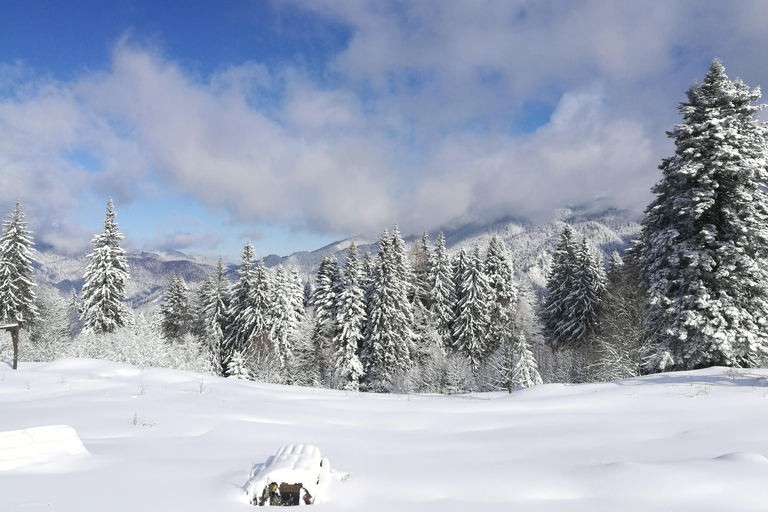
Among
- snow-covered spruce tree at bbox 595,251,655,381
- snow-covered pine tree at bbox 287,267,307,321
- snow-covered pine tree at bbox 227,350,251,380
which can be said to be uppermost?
snow-covered pine tree at bbox 287,267,307,321

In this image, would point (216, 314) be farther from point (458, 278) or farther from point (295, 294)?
point (458, 278)

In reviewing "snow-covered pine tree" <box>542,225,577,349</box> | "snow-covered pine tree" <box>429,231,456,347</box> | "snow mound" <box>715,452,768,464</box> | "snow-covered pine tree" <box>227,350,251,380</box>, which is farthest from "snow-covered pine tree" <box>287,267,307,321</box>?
"snow mound" <box>715,452,768,464</box>

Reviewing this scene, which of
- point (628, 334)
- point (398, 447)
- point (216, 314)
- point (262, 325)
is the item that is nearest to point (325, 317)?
point (262, 325)

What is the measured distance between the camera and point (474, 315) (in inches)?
1570

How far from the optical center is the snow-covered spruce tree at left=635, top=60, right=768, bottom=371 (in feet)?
48.6

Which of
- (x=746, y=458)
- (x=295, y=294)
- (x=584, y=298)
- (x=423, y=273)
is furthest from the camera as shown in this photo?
(x=295, y=294)

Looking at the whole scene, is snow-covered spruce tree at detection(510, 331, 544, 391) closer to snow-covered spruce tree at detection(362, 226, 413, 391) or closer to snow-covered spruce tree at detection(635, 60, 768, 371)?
snow-covered spruce tree at detection(362, 226, 413, 391)

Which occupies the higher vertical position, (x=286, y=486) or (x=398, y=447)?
(x=286, y=486)

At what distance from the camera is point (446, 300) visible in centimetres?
4212

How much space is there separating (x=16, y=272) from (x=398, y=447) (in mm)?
37529

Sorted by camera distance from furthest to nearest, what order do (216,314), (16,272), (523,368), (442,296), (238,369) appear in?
1. (216,314)
2. (442,296)
3. (238,369)
4. (16,272)
5. (523,368)

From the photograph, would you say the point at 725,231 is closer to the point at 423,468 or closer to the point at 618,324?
the point at 618,324

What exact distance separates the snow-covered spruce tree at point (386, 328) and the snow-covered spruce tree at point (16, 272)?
26.6 metres

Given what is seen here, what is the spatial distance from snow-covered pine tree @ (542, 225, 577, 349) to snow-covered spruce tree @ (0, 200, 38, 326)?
4466 centimetres
